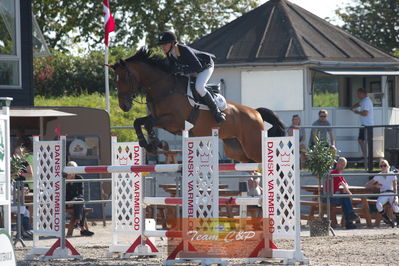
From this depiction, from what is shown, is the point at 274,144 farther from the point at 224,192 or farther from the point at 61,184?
the point at 224,192

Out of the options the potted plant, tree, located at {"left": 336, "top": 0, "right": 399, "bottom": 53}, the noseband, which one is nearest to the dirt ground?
the potted plant

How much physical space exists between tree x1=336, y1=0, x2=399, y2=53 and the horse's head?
31623mm

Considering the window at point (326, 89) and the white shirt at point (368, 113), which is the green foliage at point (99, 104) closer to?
the window at point (326, 89)

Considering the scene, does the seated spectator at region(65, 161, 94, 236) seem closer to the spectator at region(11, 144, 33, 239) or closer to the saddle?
the spectator at region(11, 144, 33, 239)

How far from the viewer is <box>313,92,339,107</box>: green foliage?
23.6m

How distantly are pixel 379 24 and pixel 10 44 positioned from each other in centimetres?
2705

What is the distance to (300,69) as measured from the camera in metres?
22.4

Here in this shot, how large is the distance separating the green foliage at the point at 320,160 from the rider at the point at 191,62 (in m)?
3.11

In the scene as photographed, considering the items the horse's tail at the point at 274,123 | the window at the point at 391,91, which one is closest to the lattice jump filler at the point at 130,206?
the horse's tail at the point at 274,123

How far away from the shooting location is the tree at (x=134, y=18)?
35.1m

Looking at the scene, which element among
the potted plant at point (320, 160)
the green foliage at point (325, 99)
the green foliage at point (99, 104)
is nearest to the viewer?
the potted plant at point (320, 160)

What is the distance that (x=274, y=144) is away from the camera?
1050 centimetres

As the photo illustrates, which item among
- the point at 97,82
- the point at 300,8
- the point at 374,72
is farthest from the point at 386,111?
the point at 97,82

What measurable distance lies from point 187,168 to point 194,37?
2824 cm
